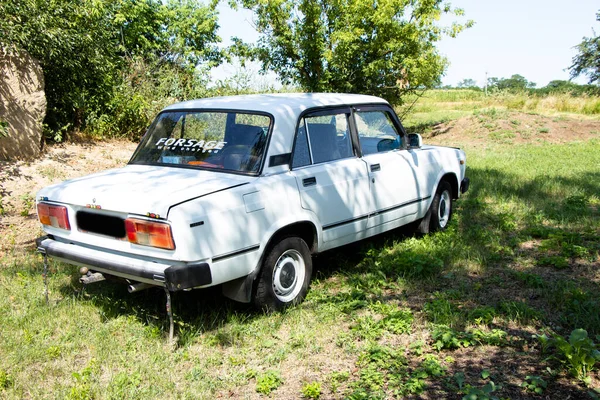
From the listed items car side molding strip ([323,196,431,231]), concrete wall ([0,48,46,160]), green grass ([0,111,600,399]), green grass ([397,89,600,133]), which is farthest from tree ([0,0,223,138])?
green grass ([397,89,600,133])

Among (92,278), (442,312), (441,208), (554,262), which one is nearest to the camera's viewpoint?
(92,278)

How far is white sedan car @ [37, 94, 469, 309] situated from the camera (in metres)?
4.09

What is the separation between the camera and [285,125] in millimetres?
4953

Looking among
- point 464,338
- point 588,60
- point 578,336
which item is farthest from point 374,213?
point 588,60

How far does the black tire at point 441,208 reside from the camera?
22.9 feet

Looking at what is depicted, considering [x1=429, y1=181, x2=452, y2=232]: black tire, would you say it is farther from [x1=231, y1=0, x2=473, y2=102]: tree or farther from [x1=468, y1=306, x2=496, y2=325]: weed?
[x1=231, y1=0, x2=473, y2=102]: tree

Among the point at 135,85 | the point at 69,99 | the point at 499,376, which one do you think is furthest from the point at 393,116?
the point at 135,85

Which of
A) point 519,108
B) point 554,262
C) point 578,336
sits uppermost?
point 519,108

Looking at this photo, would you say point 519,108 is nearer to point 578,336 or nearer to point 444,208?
point 444,208

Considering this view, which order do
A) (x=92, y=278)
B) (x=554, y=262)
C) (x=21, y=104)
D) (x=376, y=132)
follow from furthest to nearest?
(x=21, y=104) < (x=376, y=132) < (x=554, y=262) < (x=92, y=278)

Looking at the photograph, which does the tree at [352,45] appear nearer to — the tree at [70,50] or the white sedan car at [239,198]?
the tree at [70,50]

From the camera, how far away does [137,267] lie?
412 cm

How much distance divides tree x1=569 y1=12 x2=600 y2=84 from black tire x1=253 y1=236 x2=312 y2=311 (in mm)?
Answer: 34785

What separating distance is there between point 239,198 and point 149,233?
27.7 inches
